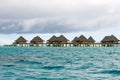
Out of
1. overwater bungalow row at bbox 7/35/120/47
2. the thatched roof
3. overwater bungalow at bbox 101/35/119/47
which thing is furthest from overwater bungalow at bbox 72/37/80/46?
the thatched roof

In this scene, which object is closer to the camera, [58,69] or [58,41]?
[58,69]

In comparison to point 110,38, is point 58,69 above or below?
below

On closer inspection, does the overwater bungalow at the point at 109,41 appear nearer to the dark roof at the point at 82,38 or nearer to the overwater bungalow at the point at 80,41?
the overwater bungalow at the point at 80,41

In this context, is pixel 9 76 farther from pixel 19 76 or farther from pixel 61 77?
pixel 61 77

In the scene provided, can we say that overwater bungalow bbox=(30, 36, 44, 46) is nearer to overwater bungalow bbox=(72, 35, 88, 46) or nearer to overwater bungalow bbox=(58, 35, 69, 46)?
overwater bungalow bbox=(58, 35, 69, 46)

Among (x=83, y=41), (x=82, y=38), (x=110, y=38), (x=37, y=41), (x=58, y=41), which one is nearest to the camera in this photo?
(x=110, y=38)

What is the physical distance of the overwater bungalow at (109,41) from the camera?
113 meters

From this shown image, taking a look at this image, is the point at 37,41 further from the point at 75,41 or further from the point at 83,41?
the point at 83,41

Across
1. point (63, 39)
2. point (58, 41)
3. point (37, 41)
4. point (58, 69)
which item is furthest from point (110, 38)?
point (58, 69)

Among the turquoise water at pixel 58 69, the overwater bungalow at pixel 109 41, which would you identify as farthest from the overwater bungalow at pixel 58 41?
the turquoise water at pixel 58 69

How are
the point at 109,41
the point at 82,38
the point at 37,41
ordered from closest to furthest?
the point at 82,38, the point at 109,41, the point at 37,41

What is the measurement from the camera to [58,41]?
118 m

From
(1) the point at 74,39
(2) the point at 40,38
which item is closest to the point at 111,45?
(1) the point at 74,39

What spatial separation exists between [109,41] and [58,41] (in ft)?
58.2
